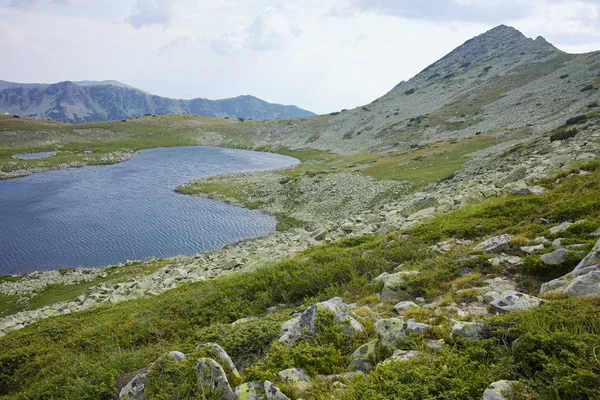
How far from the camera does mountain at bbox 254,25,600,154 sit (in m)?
68.0

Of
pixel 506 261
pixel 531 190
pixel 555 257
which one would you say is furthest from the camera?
pixel 531 190

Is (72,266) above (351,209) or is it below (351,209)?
below

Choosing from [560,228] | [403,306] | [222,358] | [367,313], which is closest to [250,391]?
[222,358]

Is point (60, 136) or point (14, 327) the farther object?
point (60, 136)

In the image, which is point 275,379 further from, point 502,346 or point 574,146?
point 574,146

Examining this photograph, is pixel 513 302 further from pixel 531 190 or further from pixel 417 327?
pixel 531 190

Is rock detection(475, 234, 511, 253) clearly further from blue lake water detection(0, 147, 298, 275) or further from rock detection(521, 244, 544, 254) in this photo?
blue lake water detection(0, 147, 298, 275)

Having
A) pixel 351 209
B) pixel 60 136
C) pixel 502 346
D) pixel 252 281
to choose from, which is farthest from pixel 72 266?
pixel 60 136

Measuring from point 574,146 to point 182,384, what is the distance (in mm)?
36333

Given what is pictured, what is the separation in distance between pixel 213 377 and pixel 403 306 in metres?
6.03

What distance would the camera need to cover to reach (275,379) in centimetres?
739

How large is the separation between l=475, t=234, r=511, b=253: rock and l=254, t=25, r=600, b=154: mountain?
2065 inches

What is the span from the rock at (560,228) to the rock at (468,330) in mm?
7541

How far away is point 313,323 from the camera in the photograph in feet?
30.2
